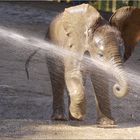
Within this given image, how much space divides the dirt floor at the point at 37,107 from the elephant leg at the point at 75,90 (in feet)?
0.51

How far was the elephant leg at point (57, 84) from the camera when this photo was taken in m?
10.4

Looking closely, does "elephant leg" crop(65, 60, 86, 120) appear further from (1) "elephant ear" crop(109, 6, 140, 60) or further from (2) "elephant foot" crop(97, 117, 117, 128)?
(1) "elephant ear" crop(109, 6, 140, 60)

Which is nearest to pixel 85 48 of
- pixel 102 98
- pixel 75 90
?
pixel 75 90

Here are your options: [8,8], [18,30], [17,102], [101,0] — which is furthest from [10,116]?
[101,0]

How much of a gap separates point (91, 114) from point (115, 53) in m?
2.54

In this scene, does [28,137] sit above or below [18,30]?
above

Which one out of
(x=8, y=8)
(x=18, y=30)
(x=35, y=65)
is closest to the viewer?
(x=35, y=65)

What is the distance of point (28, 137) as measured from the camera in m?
8.83

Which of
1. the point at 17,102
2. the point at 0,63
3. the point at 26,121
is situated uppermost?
the point at 26,121

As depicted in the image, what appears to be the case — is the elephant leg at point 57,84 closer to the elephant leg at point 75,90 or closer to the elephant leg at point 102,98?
the elephant leg at point 75,90

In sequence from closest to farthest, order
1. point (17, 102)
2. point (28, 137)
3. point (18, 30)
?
point (28, 137) → point (17, 102) → point (18, 30)

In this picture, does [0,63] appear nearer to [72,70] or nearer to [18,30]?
[18,30]

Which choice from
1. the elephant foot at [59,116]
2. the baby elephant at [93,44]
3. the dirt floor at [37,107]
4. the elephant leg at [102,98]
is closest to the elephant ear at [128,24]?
the baby elephant at [93,44]

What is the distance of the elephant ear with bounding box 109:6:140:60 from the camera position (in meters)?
10.0
